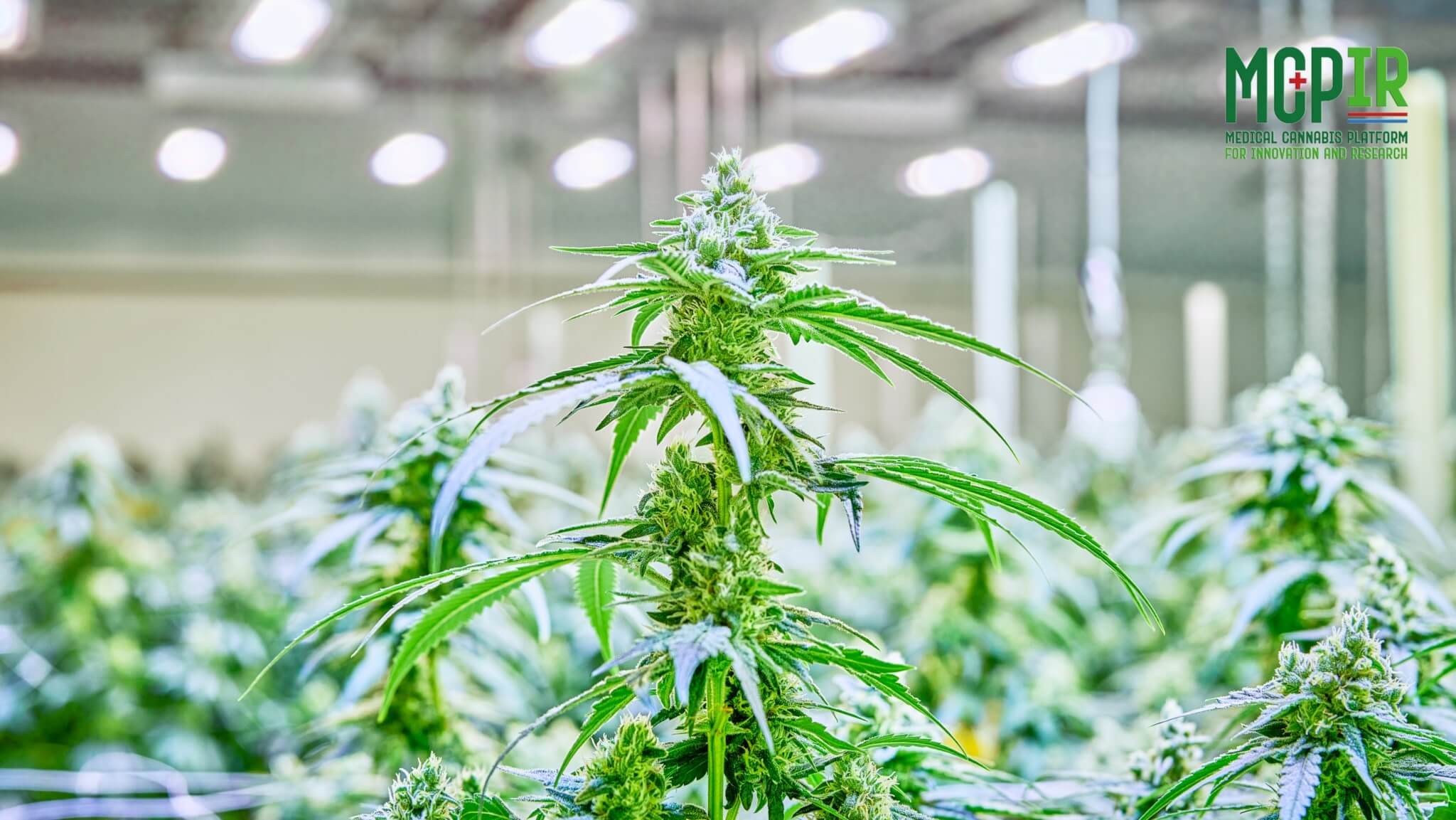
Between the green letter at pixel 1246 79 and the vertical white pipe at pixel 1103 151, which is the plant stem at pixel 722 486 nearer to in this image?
the green letter at pixel 1246 79

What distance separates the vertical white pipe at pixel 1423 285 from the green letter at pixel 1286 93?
1.23 feet

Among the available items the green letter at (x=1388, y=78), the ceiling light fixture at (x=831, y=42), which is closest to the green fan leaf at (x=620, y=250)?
the green letter at (x=1388, y=78)

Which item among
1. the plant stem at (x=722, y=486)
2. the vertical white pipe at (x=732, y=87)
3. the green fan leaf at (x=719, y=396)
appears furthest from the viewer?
the vertical white pipe at (x=732, y=87)

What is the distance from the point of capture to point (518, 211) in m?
4.43

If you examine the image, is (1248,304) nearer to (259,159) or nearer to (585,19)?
(585,19)

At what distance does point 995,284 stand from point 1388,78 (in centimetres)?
222

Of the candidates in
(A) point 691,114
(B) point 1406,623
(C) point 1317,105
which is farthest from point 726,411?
(A) point 691,114

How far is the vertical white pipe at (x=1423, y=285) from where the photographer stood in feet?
7.58

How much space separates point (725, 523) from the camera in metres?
0.49

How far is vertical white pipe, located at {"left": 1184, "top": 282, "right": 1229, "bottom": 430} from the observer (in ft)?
12.4

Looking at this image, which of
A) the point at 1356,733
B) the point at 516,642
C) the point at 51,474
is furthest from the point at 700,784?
the point at 51,474

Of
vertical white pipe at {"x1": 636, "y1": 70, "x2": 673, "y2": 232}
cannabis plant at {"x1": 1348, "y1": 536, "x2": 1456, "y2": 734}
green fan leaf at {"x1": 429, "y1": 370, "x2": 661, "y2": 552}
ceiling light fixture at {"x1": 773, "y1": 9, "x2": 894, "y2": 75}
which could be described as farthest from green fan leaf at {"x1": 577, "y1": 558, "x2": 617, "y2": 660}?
vertical white pipe at {"x1": 636, "y1": 70, "x2": 673, "y2": 232}

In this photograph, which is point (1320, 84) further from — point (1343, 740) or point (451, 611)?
point (451, 611)

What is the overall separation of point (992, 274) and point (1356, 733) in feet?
12.9
